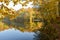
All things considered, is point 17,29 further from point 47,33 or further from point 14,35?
point 47,33

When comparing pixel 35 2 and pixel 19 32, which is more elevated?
pixel 35 2

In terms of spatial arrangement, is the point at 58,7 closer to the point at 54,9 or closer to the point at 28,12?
the point at 54,9

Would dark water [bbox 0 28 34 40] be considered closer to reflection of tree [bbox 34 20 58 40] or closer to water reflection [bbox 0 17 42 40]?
water reflection [bbox 0 17 42 40]

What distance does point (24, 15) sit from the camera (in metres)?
3.57

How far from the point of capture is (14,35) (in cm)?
362

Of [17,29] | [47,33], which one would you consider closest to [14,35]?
[17,29]

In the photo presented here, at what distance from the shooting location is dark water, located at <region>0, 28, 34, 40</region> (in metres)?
3.60

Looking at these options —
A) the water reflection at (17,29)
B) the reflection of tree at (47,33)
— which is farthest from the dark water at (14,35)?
the reflection of tree at (47,33)

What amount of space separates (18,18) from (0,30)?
1.31 feet

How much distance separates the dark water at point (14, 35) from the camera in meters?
3.60

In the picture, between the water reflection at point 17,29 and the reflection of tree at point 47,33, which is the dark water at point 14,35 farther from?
the reflection of tree at point 47,33

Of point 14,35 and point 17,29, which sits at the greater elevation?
point 17,29

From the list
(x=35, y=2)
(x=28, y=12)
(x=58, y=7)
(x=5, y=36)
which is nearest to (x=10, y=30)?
(x=5, y=36)

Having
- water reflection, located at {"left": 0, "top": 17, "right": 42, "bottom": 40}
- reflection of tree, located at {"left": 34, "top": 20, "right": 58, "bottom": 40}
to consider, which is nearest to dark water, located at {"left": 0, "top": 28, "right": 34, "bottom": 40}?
water reflection, located at {"left": 0, "top": 17, "right": 42, "bottom": 40}
